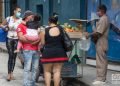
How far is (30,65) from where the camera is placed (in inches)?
402

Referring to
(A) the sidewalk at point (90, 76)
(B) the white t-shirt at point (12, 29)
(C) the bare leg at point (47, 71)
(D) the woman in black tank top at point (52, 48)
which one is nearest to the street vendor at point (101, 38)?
(A) the sidewalk at point (90, 76)

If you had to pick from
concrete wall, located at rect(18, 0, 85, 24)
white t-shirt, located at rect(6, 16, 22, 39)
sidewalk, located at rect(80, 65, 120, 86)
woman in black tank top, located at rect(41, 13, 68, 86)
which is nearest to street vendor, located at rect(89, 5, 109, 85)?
sidewalk, located at rect(80, 65, 120, 86)

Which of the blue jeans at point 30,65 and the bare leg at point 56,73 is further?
the blue jeans at point 30,65

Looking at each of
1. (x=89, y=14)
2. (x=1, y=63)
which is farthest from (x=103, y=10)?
(x=1, y=63)

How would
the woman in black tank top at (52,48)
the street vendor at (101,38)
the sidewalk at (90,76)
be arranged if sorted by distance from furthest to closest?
the sidewalk at (90,76) → the street vendor at (101,38) → the woman in black tank top at (52,48)

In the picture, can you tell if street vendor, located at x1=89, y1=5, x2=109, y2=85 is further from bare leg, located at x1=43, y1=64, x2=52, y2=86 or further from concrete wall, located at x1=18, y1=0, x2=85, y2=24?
concrete wall, located at x1=18, y1=0, x2=85, y2=24

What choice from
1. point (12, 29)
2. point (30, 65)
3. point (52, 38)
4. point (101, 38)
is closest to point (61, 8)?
point (12, 29)

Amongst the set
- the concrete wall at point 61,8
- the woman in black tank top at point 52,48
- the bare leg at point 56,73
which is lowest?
the bare leg at point 56,73

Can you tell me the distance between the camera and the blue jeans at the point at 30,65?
10172 millimetres

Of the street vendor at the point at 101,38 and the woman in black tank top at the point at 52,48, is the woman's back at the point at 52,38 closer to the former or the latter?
the woman in black tank top at the point at 52,48

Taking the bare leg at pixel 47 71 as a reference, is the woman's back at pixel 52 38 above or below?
above

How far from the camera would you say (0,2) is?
29297mm

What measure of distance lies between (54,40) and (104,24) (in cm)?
125

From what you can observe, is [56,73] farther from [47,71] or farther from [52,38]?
[52,38]
